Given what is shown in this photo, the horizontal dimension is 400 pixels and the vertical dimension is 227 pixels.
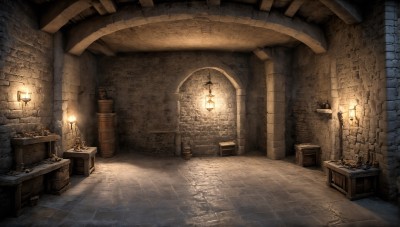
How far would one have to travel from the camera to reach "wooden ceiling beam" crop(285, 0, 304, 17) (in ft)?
16.1

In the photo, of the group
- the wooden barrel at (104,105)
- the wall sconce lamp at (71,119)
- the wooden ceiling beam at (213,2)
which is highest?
the wooden ceiling beam at (213,2)

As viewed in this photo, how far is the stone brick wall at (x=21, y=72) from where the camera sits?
414 centimetres

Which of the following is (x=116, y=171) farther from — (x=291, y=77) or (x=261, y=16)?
(x=291, y=77)

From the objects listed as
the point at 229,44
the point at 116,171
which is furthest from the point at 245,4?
the point at 116,171

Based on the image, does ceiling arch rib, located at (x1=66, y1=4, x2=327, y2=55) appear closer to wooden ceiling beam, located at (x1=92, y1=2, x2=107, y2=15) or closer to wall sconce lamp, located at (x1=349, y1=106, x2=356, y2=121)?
wooden ceiling beam, located at (x1=92, y1=2, x2=107, y2=15)

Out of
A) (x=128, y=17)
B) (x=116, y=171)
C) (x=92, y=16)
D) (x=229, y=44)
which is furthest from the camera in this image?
(x=229, y=44)

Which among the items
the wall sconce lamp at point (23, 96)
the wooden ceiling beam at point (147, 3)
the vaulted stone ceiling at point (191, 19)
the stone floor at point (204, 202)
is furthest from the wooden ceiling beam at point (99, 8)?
the stone floor at point (204, 202)

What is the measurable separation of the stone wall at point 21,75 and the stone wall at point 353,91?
669cm

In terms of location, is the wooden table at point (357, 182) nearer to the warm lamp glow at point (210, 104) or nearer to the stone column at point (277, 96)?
the stone column at point (277, 96)

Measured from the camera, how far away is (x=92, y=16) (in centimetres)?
558

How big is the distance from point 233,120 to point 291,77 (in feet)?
8.36

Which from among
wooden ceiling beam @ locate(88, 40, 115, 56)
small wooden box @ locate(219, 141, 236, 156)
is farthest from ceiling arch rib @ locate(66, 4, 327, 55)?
small wooden box @ locate(219, 141, 236, 156)

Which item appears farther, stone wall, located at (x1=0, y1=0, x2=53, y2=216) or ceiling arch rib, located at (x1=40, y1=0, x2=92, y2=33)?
ceiling arch rib, located at (x1=40, y1=0, x2=92, y2=33)

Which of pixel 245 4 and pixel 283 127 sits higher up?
pixel 245 4
